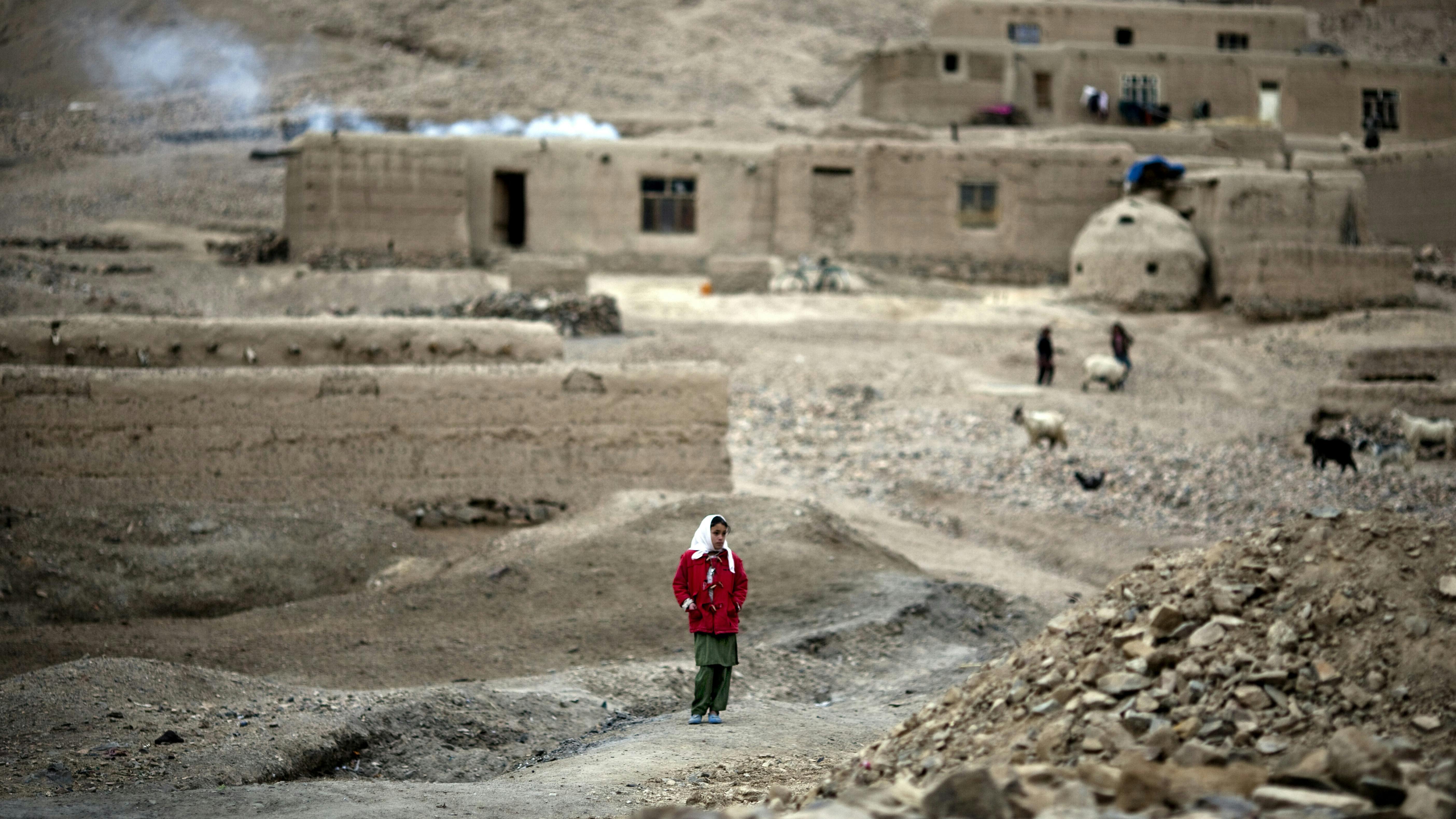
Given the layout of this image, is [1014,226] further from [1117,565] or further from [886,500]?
[1117,565]

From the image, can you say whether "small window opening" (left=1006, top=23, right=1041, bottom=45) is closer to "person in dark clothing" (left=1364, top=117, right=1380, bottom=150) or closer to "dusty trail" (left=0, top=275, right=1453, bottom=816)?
"person in dark clothing" (left=1364, top=117, right=1380, bottom=150)

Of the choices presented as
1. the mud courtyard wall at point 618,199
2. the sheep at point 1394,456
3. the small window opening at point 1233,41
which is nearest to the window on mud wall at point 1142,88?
the small window opening at point 1233,41

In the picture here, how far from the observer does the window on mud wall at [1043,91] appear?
106 ft

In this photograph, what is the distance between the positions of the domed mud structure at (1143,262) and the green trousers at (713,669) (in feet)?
58.7

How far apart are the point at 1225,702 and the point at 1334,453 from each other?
10.5 metres

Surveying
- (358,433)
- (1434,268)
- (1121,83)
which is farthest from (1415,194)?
(358,433)

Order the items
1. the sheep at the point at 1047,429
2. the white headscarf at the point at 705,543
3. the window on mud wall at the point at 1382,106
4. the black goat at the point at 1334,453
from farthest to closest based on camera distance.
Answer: the window on mud wall at the point at 1382,106, the sheep at the point at 1047,429, the black goat at the point at 1334,453, the white headscarf at the point at 705,543

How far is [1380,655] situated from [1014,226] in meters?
20.8

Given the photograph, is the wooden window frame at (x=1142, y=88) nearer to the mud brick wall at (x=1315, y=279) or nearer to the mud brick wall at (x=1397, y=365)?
the mud brick wall at (x=1315, y=279)

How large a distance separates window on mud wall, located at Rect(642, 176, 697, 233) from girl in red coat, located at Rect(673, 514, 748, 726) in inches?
718

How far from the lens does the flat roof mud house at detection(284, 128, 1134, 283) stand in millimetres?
23891

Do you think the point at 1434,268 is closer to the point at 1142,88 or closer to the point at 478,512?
the point at 1142,88

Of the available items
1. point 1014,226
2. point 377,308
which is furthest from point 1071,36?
point 377,308

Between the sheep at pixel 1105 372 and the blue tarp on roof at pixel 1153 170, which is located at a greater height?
the blue tarp on roof at pixel 1153 170
